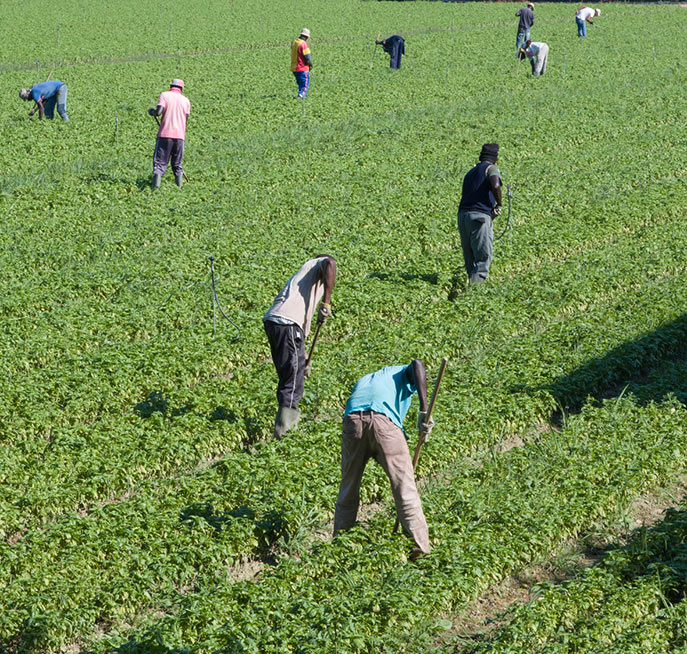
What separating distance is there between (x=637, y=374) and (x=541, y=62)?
22.5m

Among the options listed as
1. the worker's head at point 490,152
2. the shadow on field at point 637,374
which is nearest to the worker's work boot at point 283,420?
the shadow on field at point 637,374

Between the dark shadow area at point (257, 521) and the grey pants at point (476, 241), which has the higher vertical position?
the grey pants at point (476, 241)

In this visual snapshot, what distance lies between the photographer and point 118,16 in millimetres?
45844

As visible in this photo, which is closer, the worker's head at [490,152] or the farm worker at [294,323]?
the farm worker at [294,323]

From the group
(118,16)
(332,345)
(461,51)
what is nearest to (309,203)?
(332,345)

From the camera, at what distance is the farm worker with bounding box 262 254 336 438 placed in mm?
9258

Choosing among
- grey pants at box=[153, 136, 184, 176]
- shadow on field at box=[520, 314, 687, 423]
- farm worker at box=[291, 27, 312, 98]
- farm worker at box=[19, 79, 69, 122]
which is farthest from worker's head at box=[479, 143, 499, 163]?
farm worker at box=[19, 79, 69, 122]

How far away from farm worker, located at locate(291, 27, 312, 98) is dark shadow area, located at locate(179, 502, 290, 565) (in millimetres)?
19660

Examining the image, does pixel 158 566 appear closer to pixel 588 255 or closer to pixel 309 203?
pixel 588 255

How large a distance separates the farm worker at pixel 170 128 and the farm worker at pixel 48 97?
285 inches

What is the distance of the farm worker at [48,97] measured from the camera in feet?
77.9

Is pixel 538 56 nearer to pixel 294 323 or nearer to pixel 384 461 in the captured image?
pixel 294 323

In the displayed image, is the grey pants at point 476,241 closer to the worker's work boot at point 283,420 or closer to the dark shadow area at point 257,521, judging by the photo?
the worker's work boot at point 283,420

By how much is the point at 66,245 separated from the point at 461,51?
25375mm
